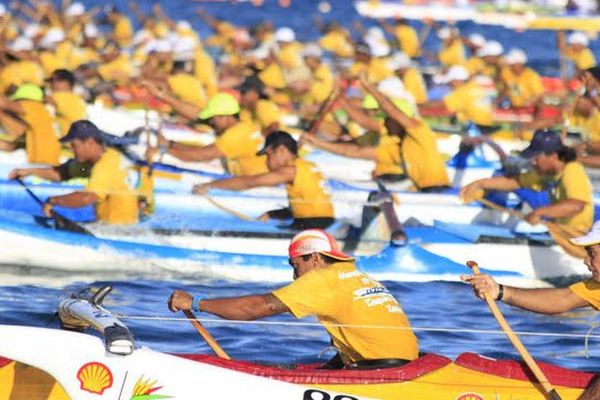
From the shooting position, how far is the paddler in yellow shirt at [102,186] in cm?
1332

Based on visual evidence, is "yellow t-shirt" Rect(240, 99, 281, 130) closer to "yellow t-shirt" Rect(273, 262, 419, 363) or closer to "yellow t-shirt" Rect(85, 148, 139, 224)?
"yellow t-shirt" Rect(85, 148, 139, 224)

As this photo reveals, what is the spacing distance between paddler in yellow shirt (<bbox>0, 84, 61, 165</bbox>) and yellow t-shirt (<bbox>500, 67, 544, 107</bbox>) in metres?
10.2

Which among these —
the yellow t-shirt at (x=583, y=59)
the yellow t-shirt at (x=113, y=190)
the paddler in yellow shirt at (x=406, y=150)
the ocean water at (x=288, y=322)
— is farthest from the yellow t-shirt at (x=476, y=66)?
the yellow t-shirt at (x=113, y=190)

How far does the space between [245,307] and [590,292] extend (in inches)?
74.9

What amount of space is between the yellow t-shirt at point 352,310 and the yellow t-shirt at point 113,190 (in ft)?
18.4

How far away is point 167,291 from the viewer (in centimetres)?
1327


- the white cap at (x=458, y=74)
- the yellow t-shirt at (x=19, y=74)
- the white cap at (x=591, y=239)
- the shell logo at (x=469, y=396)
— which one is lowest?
the shell logo at (x=469, y=396)

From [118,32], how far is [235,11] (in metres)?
20.2

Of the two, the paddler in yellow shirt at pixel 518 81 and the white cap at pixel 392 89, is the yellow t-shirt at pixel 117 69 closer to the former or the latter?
the paddler in yellow shirt at pixel 518 81

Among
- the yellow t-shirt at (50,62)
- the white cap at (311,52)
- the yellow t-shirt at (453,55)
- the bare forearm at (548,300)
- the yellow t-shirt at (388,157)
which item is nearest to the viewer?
the bare forearm at (548,300)

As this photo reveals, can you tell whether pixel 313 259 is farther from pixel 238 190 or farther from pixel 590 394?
pixel 238 190

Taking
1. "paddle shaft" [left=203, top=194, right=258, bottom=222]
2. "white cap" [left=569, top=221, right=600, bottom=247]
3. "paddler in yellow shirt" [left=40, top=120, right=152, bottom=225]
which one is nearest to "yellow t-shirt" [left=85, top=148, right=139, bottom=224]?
"paddler in yellow shirt" [left=40, top=120, right=152, bottom=225]

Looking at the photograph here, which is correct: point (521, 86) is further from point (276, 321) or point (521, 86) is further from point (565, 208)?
point (276, 321)

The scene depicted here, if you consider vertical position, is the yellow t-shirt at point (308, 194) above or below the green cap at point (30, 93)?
below
